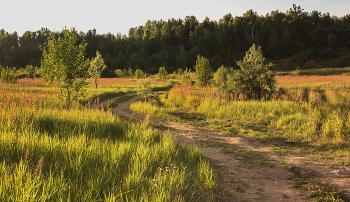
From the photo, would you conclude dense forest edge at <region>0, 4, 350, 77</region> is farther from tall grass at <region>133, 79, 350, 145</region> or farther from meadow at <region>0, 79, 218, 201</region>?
meadow at <region>0, 79, 218, 201</region>

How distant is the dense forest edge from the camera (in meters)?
83.8

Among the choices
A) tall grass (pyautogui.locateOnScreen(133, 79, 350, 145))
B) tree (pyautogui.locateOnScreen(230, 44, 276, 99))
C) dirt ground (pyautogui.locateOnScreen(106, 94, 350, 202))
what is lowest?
dirt ground (pyautogui.locateOnScreen(106, 94, 350, 202))

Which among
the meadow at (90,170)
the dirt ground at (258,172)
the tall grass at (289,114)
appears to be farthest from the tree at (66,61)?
the dirt ground at (258,172)

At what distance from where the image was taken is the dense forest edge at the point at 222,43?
83.8m

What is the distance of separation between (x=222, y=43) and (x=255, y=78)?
269 ft

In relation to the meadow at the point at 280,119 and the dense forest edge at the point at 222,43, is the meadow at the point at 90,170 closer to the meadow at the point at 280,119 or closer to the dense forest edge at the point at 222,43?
the meadow at the point at 280,119

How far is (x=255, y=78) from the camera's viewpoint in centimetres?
1756

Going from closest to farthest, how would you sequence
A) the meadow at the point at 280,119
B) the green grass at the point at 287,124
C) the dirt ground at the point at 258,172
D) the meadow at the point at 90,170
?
1. the meadow at the point at 90,170
2. the dirt ground at the point at 258,172
3. the green grass at the point at 287,124
4. the meadow at the point at 280,119

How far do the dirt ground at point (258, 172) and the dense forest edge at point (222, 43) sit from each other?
2484 inches

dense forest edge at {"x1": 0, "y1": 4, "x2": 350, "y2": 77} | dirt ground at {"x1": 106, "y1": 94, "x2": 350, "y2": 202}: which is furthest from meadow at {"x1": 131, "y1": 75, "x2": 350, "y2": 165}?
dense forest edge at {"x1": 0, "y1": 4, "x2": 350, "y2": 77}

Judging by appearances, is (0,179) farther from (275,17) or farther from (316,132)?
(275,17)

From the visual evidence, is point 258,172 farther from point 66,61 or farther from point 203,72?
point 203,72

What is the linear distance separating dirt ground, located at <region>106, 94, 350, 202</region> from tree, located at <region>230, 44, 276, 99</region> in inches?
343

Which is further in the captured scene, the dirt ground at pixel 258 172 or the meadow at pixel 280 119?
the meadow at pixel 280 119
